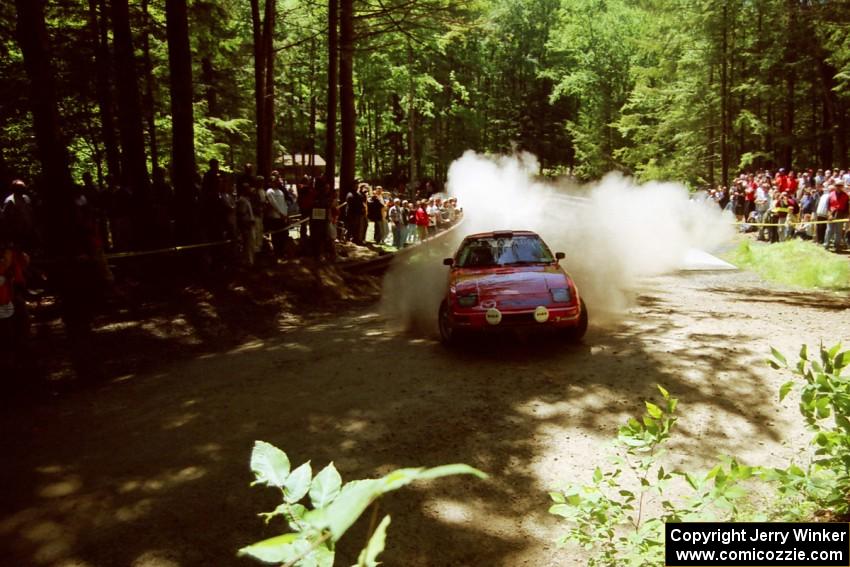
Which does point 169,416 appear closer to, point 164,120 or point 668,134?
point 164,120

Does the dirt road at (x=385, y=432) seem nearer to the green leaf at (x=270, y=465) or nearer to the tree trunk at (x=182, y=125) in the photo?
the green leaf at (x=270, y=465)

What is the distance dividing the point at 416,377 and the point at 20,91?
51.5 ft

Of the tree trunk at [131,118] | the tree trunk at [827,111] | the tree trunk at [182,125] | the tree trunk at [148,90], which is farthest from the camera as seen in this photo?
the tree trunk at [827,111]

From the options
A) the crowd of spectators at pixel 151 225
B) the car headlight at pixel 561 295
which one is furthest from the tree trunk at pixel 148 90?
the car headlight at pixel 561 295

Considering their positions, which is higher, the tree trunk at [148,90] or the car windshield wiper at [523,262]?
the tree trunk at [148,90]

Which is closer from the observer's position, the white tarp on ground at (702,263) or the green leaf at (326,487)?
the green leaf at (326,487)

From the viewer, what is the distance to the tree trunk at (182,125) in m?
13.2

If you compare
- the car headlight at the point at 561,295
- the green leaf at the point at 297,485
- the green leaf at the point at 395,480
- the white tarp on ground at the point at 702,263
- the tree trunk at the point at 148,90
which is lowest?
the white tarp on ground at the point at 702,263

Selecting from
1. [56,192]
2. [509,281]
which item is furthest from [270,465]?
[56,192]

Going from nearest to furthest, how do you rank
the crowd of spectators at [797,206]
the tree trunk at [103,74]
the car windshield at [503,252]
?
the car windshield at [503,252] → the tree trunk at [103,74] → the crowd of spectators at [797,206]

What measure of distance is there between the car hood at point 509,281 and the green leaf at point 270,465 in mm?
7244

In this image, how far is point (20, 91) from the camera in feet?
56.2

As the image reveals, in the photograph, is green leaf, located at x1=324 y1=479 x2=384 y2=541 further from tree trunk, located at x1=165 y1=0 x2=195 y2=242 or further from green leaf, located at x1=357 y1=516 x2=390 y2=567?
tree trunk, located at x1=165 y1=0 x2=195 y2=242

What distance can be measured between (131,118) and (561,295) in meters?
10.4
